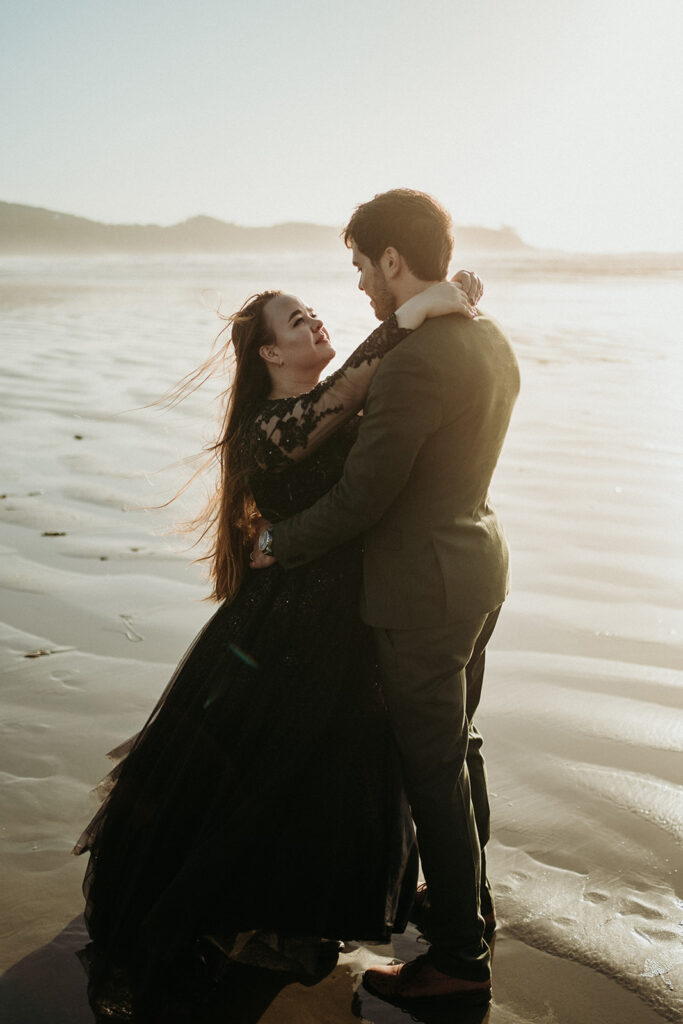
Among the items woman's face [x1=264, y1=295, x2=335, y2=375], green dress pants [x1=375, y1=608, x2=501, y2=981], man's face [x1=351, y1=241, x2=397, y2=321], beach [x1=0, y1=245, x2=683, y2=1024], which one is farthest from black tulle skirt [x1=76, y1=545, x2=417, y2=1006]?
man's face [x1=351, y1=241, x2=397, y2=321]

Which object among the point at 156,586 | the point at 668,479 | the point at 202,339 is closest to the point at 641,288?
the point at 202,339

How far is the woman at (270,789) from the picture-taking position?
2688mm

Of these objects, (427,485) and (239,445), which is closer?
(427,485)

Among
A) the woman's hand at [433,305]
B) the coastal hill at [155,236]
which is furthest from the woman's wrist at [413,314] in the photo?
the coastal hill at [155,236]

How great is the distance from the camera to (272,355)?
299 cm

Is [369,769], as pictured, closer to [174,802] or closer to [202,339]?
[174,802]

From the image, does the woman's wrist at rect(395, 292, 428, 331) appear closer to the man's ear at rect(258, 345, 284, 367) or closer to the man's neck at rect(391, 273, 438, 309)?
the man's neck at rect(391, 273, 438, 309)

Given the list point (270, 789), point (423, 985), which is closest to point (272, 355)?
point (270, 789)

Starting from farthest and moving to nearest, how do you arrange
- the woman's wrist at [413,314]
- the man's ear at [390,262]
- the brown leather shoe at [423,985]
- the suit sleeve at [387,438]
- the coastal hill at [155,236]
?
the coastal hill at [155,236]
the brown leather shoe at [423,985]
the man's ear at [390,262]
the woman's wrist at [413,314]
the suit sleeve at [387,438]

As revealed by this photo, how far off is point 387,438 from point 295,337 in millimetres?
662

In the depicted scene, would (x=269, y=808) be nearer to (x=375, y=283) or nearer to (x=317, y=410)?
(x=317, y=410)

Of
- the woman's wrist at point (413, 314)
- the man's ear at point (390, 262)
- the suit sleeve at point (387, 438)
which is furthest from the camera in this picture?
the man's ear at point (390, 262)

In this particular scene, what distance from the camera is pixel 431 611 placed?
2.59m

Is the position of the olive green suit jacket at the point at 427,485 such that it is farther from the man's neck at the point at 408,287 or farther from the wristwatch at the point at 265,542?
the man's neck at the point at 408,287
